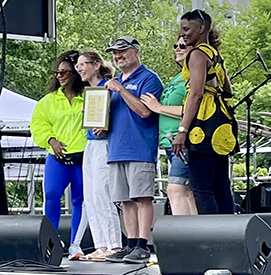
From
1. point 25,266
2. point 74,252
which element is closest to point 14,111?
point 74,252

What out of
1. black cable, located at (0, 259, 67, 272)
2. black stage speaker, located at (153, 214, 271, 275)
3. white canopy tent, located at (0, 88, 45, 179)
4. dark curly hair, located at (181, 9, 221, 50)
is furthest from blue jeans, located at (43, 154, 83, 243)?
white canopy tent, located at (0, 88, 45, 179)

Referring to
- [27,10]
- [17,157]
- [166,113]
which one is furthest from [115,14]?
[166,113]

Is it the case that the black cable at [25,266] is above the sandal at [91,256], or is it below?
above

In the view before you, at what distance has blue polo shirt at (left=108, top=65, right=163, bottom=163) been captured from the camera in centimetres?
412

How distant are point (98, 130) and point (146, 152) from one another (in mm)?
388

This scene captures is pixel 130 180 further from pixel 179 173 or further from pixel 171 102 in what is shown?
pixel 171 102

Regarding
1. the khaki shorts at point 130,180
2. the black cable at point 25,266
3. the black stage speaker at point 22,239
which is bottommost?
Answer: the black cable at point 25,266

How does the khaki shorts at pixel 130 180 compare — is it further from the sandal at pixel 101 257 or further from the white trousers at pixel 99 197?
the sandal at pixel 101 257

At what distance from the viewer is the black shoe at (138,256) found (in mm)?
4027

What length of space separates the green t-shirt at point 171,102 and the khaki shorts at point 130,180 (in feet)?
0.67

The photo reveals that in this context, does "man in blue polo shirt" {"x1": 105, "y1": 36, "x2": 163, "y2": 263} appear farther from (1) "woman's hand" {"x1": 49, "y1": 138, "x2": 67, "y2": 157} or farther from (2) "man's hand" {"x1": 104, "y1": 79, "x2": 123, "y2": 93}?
(1) "woman's hand" {"x1": 49, "y1": 138, "x2": 67, "y2": 157}

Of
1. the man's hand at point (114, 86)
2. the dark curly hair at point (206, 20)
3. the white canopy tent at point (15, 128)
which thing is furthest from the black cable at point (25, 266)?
the white canopy tent at point (15, 128)

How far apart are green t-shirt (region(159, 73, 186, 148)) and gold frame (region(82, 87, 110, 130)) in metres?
0.36

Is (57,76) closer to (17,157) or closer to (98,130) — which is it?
(98,130)
